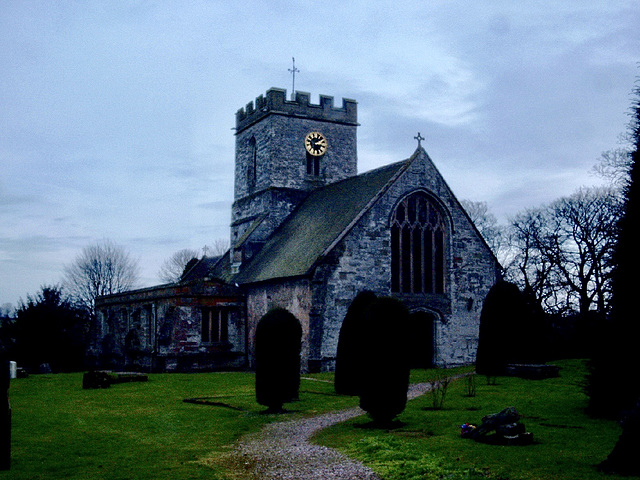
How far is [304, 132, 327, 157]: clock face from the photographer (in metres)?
42.1

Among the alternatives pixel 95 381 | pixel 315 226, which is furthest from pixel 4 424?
pixel 315 226

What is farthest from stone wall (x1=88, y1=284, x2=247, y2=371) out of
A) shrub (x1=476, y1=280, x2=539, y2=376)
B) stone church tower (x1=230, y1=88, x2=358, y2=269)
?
shrub (x1=476, y1=280, x2=539, y2=376)

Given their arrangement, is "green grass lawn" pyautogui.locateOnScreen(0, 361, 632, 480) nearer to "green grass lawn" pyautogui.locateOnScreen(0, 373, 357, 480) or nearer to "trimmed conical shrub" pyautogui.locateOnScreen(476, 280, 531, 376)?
"green grass lawn" pyautogui.locateOnScreen(0, 373, 357, 480)

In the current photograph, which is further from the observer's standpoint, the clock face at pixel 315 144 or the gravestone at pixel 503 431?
the clock face at pixel 315 144

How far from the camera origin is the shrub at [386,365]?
15.3 metres

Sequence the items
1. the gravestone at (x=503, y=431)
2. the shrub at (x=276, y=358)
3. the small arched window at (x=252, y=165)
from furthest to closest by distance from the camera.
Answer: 1. the small arched window at (x=252, y=165)
2. the shrub at (x=276, y=358)
3. the gravestone at (x=503, y=431)

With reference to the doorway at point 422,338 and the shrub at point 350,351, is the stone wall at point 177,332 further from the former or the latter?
the shrub at point 350,351

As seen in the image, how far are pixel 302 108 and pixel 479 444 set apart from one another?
106ft

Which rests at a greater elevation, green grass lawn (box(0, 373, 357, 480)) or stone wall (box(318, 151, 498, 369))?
stone wall (box(318, 151, 498, 369))

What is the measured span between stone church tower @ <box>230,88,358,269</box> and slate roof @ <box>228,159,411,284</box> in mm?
893

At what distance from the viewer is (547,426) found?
14.7 m

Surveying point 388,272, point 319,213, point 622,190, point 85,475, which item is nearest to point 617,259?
point 622,190

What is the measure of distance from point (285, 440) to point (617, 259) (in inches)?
353

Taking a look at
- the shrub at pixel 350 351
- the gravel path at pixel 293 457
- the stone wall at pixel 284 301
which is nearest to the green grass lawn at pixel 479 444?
the gravel path at pixel 293 457
